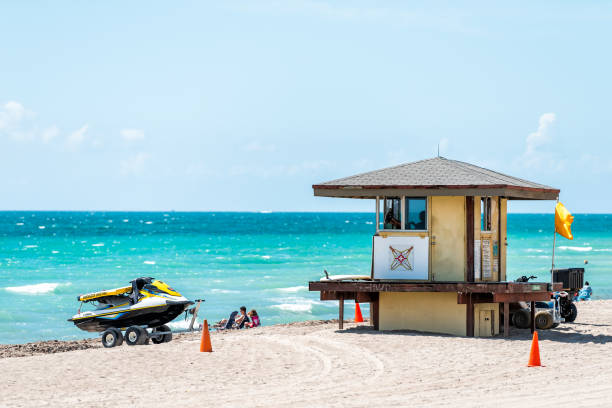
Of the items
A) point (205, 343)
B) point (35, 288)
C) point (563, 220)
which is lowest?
point (205, 343)

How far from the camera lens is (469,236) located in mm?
19797

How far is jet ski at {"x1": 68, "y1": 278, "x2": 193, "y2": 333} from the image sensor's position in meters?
20.7

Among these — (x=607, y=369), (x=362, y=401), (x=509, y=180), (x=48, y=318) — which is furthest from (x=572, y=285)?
(x=48, y=318)

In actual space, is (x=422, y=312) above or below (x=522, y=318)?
above

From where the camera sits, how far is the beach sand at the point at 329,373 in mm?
13164

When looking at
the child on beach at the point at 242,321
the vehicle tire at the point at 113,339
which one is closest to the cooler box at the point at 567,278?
the child on beach at the point at 242,321

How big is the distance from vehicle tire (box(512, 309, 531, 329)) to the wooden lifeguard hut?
74 centimetres

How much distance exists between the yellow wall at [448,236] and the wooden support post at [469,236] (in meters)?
0.09

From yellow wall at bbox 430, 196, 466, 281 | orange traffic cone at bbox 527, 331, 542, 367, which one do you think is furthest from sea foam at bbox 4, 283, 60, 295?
orange traffic cone at bbox 527, 331, 542, 367

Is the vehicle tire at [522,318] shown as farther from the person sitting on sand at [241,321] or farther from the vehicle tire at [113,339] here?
the vehicle tire at [113,339]

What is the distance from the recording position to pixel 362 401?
12.9m

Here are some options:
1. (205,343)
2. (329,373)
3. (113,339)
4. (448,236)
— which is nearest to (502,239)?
(448,236)

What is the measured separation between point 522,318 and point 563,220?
103 inches

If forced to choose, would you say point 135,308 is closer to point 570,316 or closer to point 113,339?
point 113,339
